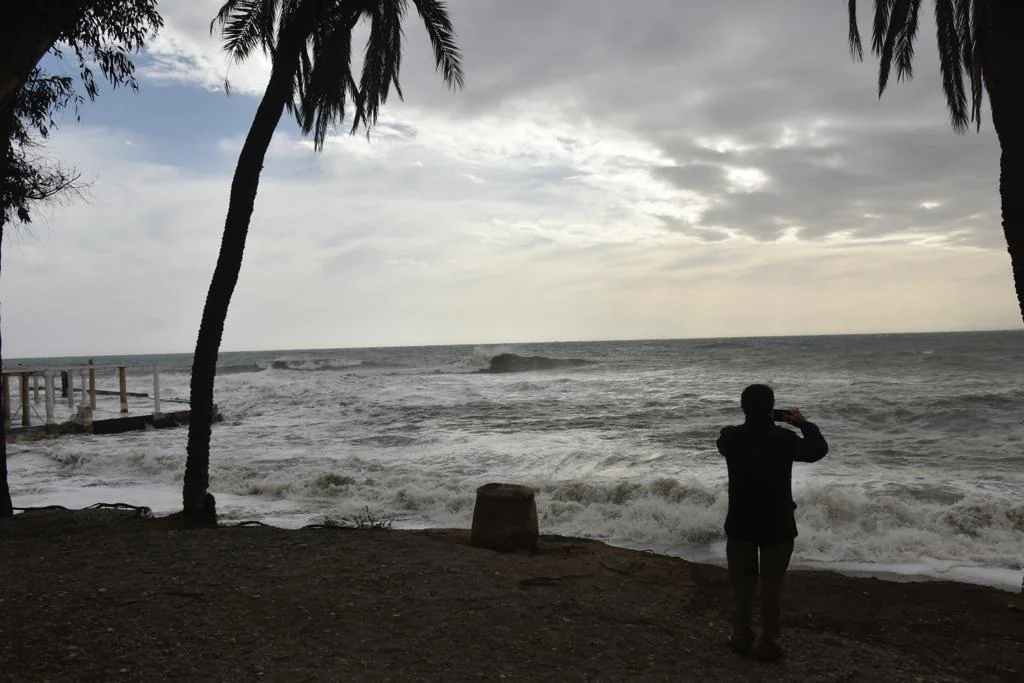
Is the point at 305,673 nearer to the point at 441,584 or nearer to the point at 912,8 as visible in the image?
the point at 441,584

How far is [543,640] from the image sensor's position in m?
4.65

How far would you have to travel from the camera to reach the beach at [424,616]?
4.13 metres

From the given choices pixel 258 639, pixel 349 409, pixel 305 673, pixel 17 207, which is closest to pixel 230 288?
pixel 17 207

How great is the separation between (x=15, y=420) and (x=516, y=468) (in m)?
16.7

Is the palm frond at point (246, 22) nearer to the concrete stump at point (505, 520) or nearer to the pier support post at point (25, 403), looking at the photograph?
the concrete stump at point (505, 520)

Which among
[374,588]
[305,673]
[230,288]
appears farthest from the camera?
[230,288]

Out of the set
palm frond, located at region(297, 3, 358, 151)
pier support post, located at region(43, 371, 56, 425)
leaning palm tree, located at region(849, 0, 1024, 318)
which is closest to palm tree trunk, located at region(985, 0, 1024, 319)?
leaning palm tree, located at region(849, 0, 1024, 318)

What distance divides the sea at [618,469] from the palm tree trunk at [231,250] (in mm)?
2351

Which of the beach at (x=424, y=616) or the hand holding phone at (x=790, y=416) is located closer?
the beach at (x=424, y=616)

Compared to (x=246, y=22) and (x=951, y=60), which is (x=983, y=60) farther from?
(x=246, y=22)

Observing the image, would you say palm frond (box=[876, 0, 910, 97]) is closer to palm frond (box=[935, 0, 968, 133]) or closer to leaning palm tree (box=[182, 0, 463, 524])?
palm frond (box=[935, 0, 968, 133])

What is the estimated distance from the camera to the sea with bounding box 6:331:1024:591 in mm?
8781

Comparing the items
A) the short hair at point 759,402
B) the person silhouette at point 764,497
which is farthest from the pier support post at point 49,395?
the short hair at point 759,402

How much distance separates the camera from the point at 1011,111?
5250mm
